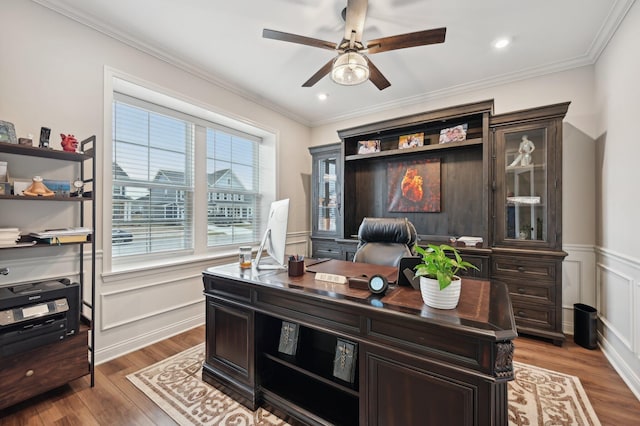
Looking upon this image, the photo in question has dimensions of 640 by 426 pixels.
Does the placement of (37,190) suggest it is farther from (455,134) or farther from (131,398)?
(455,134)

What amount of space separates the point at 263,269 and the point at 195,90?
7.38ft

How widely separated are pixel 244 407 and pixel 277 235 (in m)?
1.13

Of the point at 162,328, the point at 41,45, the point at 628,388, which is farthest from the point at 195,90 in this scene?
the point at 628,388

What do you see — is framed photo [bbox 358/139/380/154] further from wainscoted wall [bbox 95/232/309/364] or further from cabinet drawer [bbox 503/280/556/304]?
wainscoted wall [bbox 95/232/309/364]

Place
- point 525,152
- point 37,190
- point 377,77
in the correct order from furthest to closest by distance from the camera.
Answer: point 525,152
point 377,77
point 37,190

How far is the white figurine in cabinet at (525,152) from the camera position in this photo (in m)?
2.92

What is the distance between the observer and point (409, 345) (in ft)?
3.98

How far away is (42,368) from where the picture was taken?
182 centimetres

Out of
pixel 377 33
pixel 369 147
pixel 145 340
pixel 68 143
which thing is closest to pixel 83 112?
pixel 68 143

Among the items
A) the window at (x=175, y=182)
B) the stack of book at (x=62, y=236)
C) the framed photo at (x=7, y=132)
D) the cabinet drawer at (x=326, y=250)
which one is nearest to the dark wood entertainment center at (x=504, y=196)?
the cabinet drawer at (x=326, y=250)

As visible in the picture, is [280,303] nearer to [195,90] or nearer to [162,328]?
[162,328]

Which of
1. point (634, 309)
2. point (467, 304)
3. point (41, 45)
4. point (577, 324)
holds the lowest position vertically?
point (577, 324)

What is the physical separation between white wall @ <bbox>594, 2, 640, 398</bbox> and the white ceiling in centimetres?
32

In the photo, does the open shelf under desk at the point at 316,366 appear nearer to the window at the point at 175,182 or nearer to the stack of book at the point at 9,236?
the stack of book at the point at 9,236
